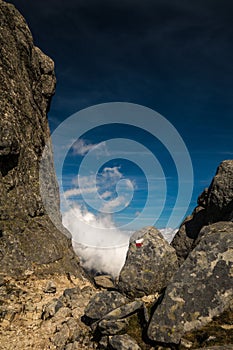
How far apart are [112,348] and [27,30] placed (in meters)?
29.2

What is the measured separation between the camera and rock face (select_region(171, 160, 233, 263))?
Answer: 1104 inches

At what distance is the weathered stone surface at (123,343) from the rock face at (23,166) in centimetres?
1148

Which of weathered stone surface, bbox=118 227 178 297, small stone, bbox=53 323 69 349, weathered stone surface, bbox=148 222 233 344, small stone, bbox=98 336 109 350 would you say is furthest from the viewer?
weathered stone surface, bbox=118 227 178 297

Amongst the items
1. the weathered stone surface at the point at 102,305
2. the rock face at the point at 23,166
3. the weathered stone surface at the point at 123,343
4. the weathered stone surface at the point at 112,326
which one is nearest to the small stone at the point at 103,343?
the weathered stone surface at the point at 112,326

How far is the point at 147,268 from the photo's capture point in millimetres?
13719

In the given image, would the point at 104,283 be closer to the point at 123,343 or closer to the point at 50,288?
the point at 50,288

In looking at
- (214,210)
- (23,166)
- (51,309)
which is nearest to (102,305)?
(51,309)

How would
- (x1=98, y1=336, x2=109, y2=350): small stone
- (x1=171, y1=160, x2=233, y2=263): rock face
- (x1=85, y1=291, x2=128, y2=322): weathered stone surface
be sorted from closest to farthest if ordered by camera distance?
(x1=98, y1=336, x2=109, y2=350): small stone → (x1=85, y1=291, x2=128, y2=322): weathered stone surface → (x1=171, y1=160, x2=233, y2=263): rock face

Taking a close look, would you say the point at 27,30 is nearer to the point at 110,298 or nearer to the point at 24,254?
the point at 24,254

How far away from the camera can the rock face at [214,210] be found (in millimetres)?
28047

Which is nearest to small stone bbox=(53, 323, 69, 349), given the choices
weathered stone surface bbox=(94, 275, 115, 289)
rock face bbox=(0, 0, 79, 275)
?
rock face bbox=(0, 0, 79, 275)

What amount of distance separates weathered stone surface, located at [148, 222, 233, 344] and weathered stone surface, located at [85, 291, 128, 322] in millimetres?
2673

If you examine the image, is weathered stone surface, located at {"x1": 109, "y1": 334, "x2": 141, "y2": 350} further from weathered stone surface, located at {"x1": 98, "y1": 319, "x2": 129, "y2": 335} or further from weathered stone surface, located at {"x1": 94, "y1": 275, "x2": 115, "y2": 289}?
weathered stone surface, located at {"x1": 94, "y1": 275, "x2": 115, "y2": 289}

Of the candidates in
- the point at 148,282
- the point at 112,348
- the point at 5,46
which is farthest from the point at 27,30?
the point at 112,348
